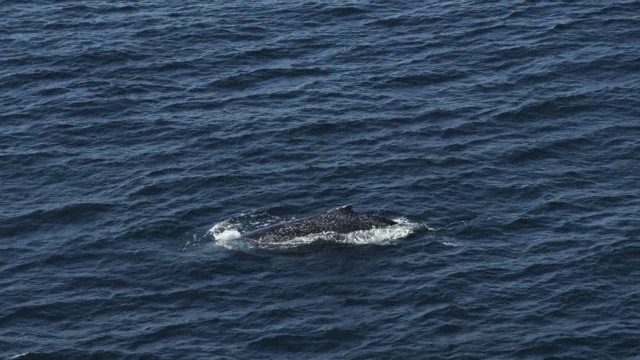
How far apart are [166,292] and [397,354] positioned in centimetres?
1514

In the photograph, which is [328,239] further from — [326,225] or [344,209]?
[344,209]

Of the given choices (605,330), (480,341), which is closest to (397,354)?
(480,341)

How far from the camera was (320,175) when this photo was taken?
87438 mm

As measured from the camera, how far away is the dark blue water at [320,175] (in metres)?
71.5

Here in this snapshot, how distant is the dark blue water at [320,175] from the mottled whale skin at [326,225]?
1211 mm

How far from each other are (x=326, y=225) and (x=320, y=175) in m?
8.47

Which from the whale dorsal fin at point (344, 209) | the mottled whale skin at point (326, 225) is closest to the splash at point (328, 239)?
the mottled whale skin at point (326, 225)

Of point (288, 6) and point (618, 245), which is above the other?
point (288, 6)

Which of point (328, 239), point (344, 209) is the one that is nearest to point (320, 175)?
point (344, 209)

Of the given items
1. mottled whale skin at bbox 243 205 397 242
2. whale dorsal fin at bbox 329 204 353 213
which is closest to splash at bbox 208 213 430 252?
mottled whale skin at bbox 243 205 397 242

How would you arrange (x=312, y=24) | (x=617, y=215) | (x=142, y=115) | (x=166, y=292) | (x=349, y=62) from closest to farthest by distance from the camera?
1. (x=166, y=292)
2. (x=617, y=215)
3. (x=142, y=115)
4. (x=349, y=62)
5. (x=312, y=24)

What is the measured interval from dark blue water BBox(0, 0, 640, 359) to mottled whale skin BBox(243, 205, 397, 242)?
1.21 metres

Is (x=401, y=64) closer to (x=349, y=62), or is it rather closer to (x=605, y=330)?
(x=349, y=62)

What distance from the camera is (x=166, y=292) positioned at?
75.5m
